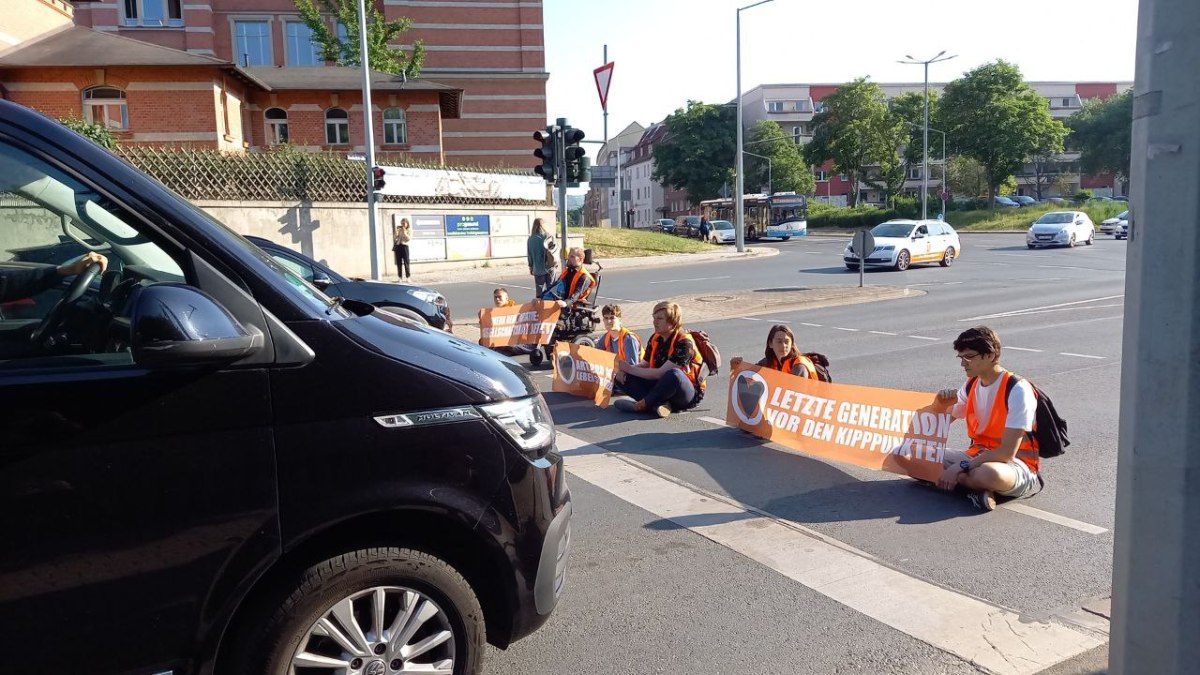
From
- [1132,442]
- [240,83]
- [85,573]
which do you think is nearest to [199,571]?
[85,573]

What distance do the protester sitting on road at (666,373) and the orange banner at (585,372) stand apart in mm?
318

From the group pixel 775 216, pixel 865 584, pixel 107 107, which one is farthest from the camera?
pixel 775 216

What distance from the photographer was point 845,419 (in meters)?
6.47

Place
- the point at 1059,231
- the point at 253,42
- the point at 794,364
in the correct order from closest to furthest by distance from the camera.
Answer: the point at 794,364 < the point at 1059,231 < the point at 253,42

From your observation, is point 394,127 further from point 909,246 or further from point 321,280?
point 321,280

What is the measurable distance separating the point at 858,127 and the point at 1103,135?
23.6 m

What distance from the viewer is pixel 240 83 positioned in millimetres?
35062

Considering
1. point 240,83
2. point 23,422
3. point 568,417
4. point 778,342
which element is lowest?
point 568,417

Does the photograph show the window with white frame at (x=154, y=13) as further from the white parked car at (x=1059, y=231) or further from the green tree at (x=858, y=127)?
the green tree at (x=858, y=127)

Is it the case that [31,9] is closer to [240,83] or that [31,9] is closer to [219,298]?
[240,83]

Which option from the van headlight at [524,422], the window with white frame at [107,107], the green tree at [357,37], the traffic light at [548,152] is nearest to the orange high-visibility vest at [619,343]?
the van headlight at [524,422]

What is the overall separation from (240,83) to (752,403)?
3368 centimetres

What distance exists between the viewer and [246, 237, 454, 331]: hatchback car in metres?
9.84

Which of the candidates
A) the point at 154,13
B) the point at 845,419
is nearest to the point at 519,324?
the point at 845,419
